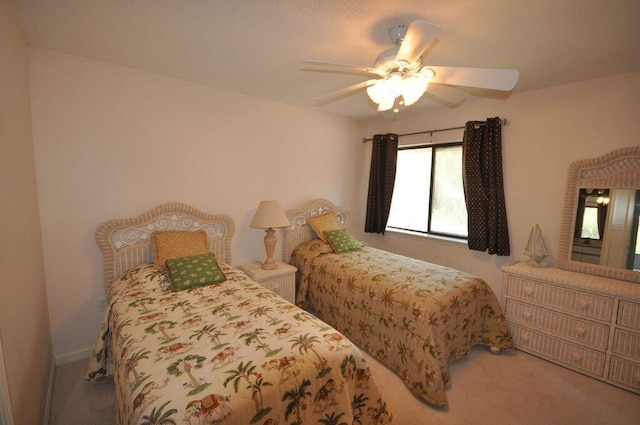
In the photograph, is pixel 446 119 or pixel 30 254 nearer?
pixel 30 254

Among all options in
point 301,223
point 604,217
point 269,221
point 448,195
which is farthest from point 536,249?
point 269,221

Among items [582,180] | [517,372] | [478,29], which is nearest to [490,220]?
[582,180]

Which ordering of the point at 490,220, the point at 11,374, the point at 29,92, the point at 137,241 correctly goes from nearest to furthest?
the point at 11,374 → the point at 29,92 → the point at 137,241 → the point at 490,220

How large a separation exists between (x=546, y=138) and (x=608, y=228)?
3.09 feet

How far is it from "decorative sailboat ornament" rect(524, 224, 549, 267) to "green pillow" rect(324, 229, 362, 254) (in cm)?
172

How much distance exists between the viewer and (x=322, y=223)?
3521 mm

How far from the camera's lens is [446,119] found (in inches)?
130

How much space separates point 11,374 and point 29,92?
190 centimetres

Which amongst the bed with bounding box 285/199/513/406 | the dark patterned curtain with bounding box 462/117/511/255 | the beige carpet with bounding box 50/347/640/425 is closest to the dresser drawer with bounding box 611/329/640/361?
the beige carpet with bounding box 50/347/640/425

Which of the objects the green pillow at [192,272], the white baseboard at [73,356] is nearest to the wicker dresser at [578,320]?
the green pillow at [192,272]

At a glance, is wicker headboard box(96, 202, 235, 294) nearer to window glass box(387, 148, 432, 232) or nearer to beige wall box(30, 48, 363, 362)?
beige wall box(30, 48, 363, 362)

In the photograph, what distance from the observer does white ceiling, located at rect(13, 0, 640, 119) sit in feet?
4.86

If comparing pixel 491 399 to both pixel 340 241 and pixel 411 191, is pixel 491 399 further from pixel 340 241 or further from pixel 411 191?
pixel 411 191

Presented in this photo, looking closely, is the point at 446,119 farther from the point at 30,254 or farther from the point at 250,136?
the point at 30,254
